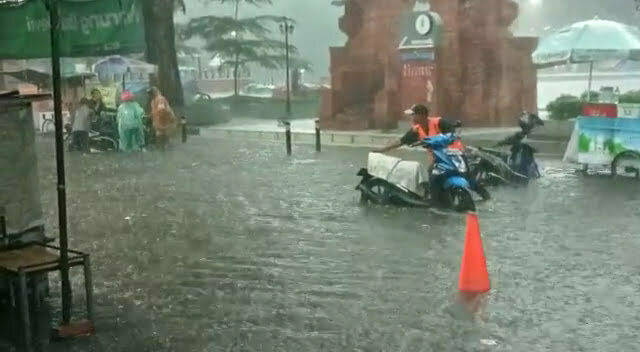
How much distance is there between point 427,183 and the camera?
516 inches

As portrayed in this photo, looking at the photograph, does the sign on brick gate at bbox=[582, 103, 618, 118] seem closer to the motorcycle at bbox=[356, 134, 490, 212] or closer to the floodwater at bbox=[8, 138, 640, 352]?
the floodwater at bbox=[8, 138, 640, 352]

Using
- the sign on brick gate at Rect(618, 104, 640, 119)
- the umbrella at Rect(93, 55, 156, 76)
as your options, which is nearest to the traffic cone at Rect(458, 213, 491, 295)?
the sign on brick gate at Rect(618, 104, 640, 119)

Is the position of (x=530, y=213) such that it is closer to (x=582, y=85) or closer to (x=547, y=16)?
(x=582, y=85)

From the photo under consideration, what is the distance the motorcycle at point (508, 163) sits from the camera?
49.8ft

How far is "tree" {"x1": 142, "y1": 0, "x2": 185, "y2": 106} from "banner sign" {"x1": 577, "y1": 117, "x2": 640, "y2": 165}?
75.0ft

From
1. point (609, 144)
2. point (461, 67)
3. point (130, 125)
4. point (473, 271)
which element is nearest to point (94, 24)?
point (473, 271)

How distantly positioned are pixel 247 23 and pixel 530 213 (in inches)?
1584

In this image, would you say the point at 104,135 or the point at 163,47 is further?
the point at 163,47

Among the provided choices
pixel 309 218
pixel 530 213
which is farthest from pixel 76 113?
pixel 530 213

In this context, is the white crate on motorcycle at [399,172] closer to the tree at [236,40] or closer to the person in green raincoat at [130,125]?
the person in green raincoat at [130,125]

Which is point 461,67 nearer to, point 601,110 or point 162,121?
point 162,121

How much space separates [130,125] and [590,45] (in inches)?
504

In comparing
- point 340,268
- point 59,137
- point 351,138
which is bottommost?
point 340,268

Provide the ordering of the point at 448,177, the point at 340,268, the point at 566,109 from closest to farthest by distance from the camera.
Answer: the point at 340,268, the point at 448,177, the point at 566,109
